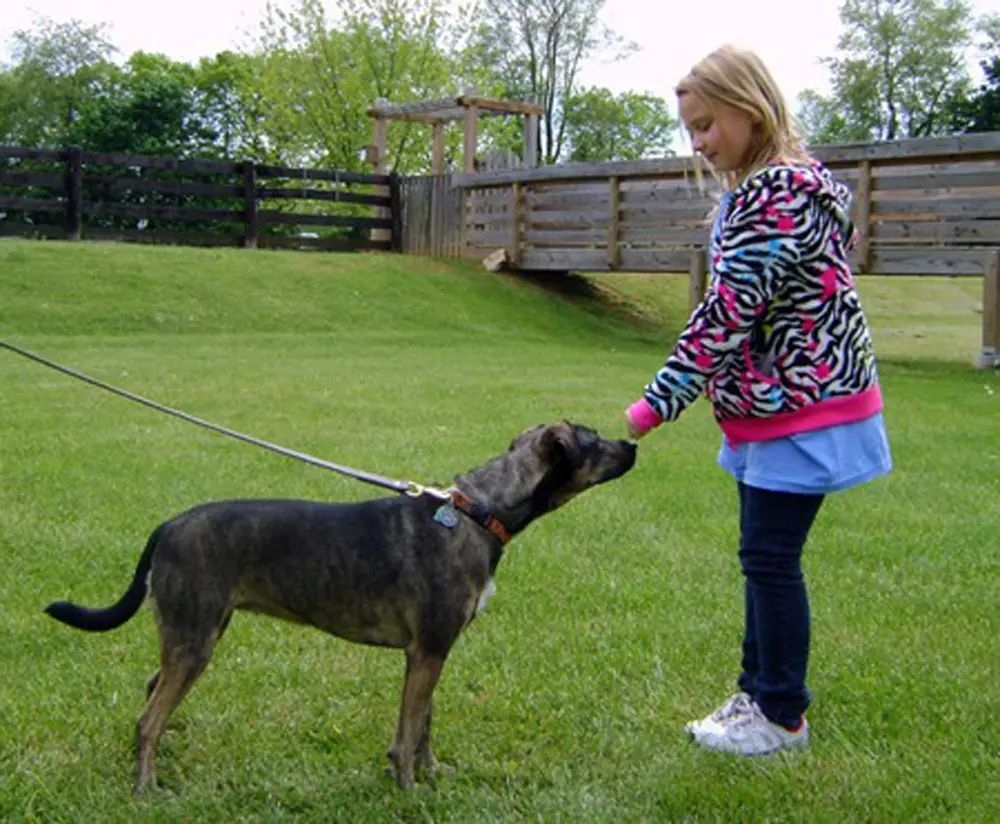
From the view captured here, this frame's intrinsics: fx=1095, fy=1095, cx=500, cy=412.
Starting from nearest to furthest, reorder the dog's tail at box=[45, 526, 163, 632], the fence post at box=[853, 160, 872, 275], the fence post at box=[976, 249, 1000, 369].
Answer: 1. the dog's tail at box=[45, 526, 163, 632]
2. the fence post at box=[976, 249, 1000, 369]
3. the fence post at box=[853, 160, 872, 275]

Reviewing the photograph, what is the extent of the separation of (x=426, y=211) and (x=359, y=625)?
22.7 m

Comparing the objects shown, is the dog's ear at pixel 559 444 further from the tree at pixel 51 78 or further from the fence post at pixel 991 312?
the tree at pixel 51 78

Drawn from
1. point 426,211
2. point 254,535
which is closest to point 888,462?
point 254,535

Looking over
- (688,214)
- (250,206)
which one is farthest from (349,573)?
(250,206)

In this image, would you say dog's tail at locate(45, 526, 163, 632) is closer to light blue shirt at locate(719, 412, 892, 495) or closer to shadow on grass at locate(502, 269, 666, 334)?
light blue shirt at locate(719, 412, 892, 495)

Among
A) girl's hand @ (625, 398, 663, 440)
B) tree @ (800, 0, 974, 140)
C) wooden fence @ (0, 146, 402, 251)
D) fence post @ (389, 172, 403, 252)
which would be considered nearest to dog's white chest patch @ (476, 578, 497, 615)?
girl's hand @ (625, 398, 663, 440)

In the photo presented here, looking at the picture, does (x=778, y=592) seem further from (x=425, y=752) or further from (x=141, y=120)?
(x=141, y=120)

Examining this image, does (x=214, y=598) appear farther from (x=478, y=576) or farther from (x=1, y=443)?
(x=1, y=443)

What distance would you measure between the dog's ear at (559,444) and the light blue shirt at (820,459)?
1.84 feet

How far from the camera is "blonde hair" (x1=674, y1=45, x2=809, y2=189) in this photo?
3238 mm

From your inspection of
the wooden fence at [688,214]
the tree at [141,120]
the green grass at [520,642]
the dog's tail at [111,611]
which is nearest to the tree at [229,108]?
the tree at [141,120]

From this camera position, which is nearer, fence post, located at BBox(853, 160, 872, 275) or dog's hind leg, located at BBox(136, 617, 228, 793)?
dog's hind leg, located at BBox(136, 617, 228, 793)

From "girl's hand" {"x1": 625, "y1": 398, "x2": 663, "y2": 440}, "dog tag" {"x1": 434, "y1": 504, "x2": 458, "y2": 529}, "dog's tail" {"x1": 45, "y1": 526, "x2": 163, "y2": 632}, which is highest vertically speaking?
"girl's hand" {"x1": 625, "y1": 398, "x2": 663, "y2": 440}

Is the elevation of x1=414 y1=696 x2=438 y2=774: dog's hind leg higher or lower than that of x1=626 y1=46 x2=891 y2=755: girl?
lower
